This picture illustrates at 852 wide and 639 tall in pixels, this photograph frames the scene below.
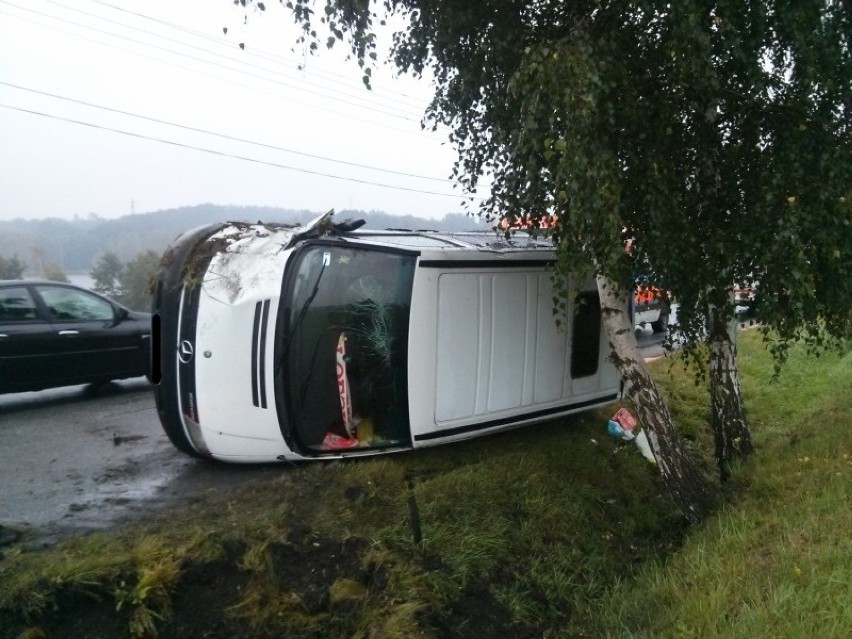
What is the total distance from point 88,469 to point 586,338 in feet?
15.3

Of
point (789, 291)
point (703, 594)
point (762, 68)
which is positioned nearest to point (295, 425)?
point (703, 594)

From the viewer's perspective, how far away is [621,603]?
15.3 ft

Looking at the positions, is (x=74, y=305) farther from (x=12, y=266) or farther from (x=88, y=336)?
(x=12, y=266)

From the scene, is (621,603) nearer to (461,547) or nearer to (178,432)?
(461,547)

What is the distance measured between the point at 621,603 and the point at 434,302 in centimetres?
246

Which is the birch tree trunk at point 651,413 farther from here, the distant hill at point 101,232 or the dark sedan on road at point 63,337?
the dark sedan on road at point 63,337

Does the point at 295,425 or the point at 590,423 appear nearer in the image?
the point at 295,425

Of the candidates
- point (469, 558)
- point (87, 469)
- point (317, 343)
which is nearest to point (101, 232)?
point (87, 469)

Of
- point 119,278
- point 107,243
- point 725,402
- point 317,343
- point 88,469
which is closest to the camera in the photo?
point 317,343

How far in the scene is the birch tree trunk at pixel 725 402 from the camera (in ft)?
20.7

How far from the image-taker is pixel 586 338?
285 inches

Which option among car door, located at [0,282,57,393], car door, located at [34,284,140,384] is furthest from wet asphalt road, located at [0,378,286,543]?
car door, located at [34,284,140,384]

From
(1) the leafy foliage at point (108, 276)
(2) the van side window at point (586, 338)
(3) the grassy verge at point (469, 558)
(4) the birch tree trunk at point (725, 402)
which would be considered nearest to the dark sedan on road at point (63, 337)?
(1) the leafy foliage at point (108, 276)

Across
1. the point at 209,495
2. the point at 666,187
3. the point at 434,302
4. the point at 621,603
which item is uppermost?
the point at 666,187
